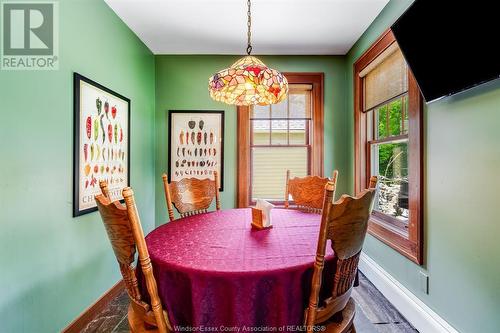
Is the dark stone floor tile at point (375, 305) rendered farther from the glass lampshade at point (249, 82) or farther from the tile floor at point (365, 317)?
the glass lampshade at point (249, 82)

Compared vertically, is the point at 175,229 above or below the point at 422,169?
below

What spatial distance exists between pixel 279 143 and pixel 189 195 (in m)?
1.57

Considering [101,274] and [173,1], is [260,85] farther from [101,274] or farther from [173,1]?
[101,274]

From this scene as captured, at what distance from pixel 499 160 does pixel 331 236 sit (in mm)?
1105

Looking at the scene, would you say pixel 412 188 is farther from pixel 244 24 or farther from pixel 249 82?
pixel 244 24

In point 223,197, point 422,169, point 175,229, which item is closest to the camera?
point 175,229

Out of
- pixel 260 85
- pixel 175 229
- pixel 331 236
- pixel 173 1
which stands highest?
pixel 173 1

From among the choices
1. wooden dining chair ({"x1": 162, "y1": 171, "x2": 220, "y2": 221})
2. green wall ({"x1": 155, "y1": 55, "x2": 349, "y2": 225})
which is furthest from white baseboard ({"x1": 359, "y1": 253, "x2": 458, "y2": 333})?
wooden dining chair ({"x1": 162, "y1": 171, "x2": 220, "y2": 221})

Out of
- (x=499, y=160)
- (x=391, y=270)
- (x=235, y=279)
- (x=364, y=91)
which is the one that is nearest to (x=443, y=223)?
(x=499, y=160)

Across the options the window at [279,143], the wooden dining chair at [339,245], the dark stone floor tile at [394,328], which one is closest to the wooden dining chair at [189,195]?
the window at [279,143]

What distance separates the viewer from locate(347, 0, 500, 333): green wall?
1.35 meters

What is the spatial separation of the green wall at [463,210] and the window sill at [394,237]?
0.31ft

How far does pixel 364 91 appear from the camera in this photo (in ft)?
9.46

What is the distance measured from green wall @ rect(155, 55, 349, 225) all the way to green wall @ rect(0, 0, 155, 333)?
0.88 metres
